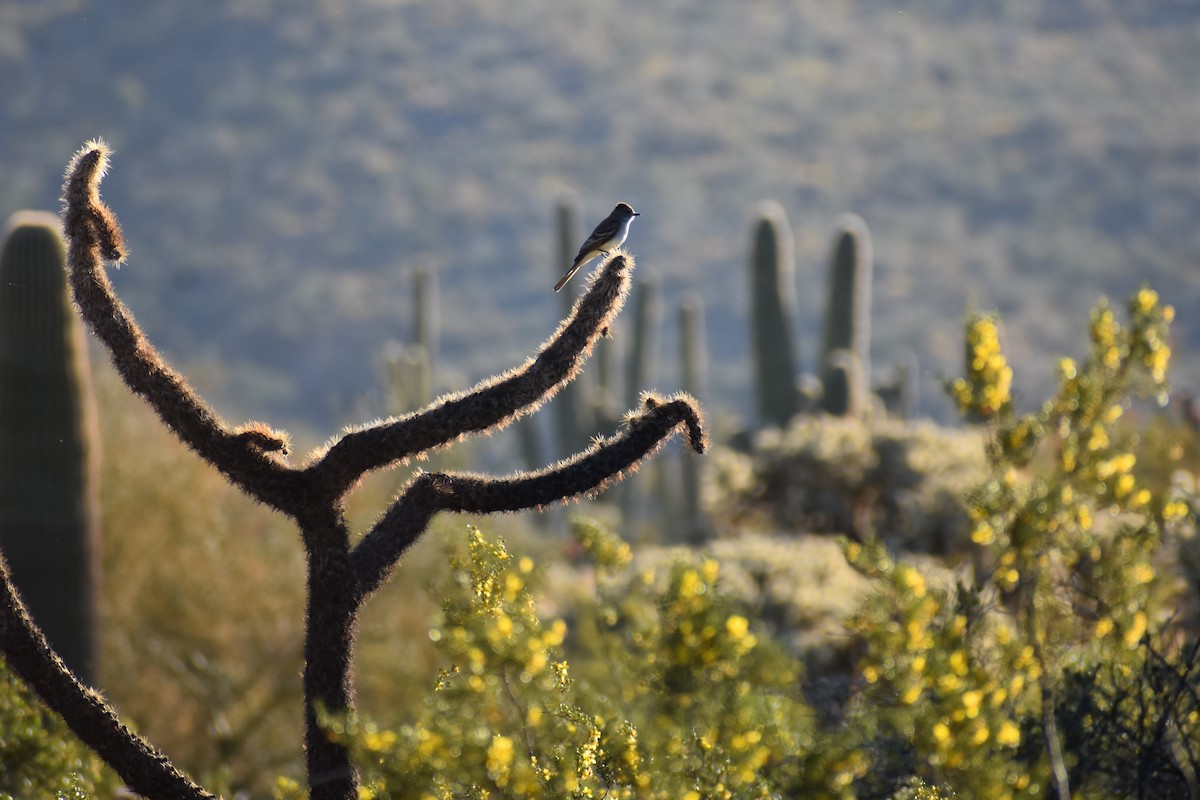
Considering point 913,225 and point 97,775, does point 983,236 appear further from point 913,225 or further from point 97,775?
point 97,775

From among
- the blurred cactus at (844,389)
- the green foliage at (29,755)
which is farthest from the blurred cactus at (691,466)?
the green foliage at (29,755)

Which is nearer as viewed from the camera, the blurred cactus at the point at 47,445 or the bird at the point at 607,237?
the bird at the point at 607,237

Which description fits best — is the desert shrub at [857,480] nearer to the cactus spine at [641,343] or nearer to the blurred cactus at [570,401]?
the blurred cactus at [570,401]

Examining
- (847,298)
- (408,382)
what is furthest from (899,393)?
(408,382)

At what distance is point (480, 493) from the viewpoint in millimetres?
4590

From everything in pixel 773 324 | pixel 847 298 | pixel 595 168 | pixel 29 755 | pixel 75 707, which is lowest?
pixel 29 755

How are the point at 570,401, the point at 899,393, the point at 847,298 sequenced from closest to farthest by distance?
the point at 847,298, the point at 570,401, the point at 899,393

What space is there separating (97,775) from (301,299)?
6685cm

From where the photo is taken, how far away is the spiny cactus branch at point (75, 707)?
4.55m

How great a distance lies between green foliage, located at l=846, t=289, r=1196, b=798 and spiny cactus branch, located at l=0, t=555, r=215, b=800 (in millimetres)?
2359

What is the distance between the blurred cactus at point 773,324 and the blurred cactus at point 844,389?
139 cm

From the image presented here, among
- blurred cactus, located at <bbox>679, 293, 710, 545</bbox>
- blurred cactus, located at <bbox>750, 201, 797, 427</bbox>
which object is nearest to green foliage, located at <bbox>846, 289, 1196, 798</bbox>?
blurred cactus, located at <bbox>679, 293, 710, 545</bbox>

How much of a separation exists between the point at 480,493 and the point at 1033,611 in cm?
280

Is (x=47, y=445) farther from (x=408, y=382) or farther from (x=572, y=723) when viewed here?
(x=408, y=382)
